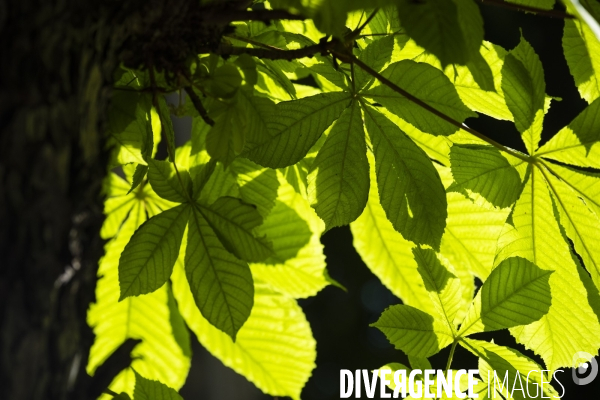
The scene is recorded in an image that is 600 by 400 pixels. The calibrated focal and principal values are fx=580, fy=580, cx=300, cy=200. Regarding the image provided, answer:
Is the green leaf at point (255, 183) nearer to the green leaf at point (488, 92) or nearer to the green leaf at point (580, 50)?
the green leaf at point (488, 92)

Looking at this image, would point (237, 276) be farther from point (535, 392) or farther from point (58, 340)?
point (535, 392)

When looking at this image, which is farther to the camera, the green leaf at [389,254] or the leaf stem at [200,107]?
the green leaf at [389,254]

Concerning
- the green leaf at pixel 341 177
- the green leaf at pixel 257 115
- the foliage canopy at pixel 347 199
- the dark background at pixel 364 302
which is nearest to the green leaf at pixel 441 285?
the foliage canopy at pixel 347 199

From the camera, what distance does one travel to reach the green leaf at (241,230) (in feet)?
1.69

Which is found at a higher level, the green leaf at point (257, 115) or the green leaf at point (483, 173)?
the green leaf at point (483, 173)

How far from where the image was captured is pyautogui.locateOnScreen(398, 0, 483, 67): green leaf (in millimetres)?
350

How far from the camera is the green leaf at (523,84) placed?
573mm

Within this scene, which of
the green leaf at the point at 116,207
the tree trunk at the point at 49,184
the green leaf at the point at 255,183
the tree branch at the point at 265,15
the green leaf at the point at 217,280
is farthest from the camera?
the green leaf at the point at 116,207

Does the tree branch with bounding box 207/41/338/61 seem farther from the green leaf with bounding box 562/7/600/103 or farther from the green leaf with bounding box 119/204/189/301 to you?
the green leaf with bounding box 562/7/600/103

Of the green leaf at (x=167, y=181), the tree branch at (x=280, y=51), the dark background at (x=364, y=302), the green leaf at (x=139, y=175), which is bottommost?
the green leaf at (x=167, y=181)

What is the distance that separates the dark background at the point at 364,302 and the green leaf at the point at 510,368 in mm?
2224

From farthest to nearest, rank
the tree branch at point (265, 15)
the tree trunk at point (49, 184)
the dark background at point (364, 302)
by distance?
the dark background at point (364, 302), the tree branch at point (265, 15), the tree trunk at point (49, 184)

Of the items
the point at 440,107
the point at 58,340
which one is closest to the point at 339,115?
the point at 440,107

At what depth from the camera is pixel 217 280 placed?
0.52 m
